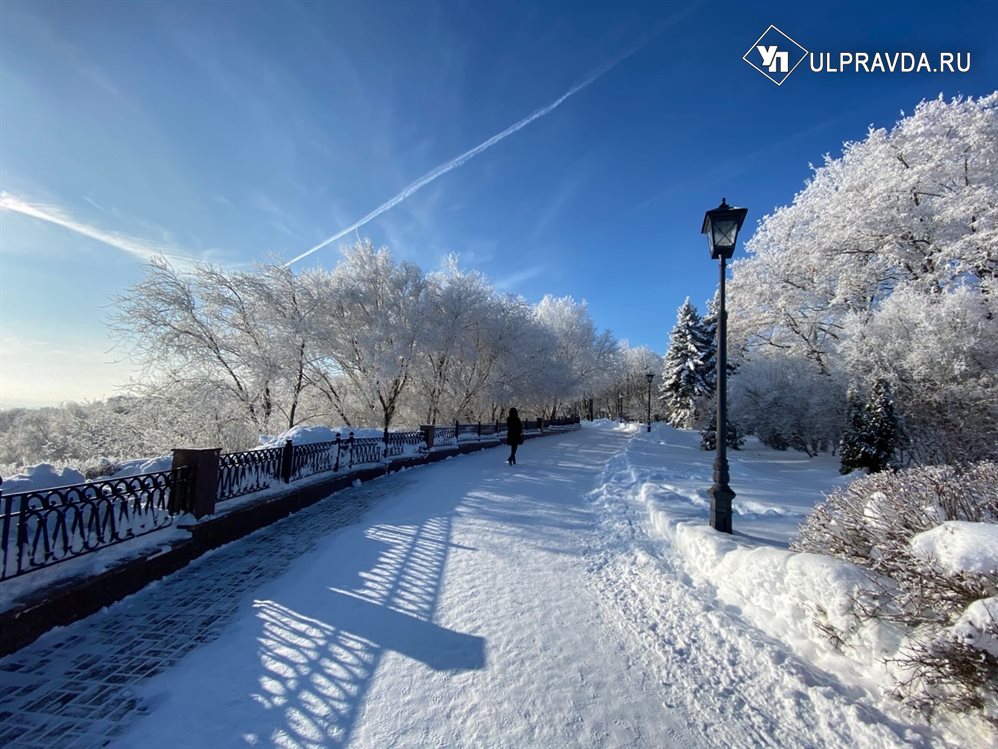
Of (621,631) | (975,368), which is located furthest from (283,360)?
(975,368)

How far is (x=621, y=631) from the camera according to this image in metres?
3.52

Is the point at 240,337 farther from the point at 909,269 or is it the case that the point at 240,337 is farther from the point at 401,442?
the point at 909,269

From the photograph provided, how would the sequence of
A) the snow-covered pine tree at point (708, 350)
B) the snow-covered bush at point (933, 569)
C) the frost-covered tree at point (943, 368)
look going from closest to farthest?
the snow-covered bush at point (933, 569)
the frost-covered tree at point (943, 368)
the snow-covered pine tree at point (708, 350)

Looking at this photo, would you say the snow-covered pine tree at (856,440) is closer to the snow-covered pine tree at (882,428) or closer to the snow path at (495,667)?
the snow-covered pine tree at (882,428)

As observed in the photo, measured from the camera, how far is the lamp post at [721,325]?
5.28 m

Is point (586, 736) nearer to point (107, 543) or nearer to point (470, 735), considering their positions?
point (470, 735)

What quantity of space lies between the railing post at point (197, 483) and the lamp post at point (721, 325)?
6763 mm

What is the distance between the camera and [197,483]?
18.1 feet

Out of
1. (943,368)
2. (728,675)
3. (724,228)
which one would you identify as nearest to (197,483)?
(728,675)

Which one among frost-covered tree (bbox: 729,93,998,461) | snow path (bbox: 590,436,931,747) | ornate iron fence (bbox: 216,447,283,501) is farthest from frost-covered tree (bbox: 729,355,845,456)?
ornate iron fence (bbox: 216,447,283,501)

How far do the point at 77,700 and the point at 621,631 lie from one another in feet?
12.8

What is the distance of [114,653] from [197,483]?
8.66 feet

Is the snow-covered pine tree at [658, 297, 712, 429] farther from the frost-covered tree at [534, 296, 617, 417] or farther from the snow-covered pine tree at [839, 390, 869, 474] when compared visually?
the snow-covered pine tree at [839, 390, 869, 474]

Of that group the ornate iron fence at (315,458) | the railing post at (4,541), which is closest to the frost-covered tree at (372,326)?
the ornate iron fence at (315,458)
